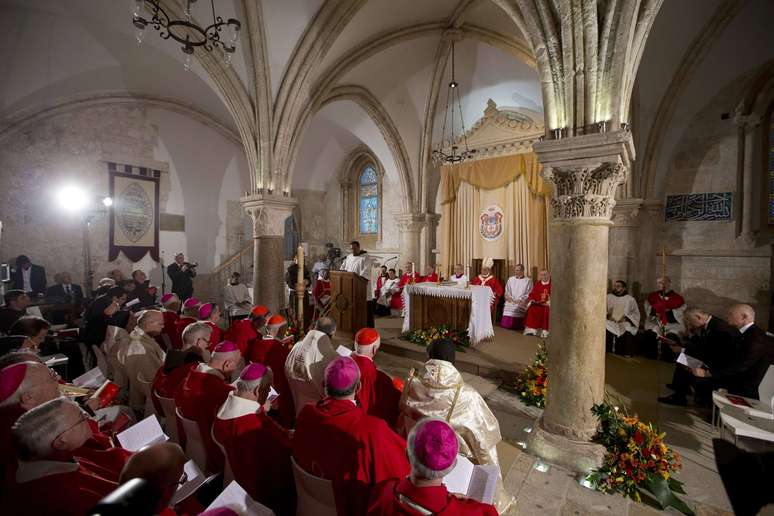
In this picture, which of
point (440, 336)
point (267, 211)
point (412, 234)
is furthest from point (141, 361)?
point (412, 234)

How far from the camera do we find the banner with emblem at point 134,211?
10.5 meters

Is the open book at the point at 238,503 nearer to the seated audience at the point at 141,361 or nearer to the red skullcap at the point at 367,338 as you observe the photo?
the red skullcap at the point at 367,338

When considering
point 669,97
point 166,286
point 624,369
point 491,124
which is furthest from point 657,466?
point 166,286

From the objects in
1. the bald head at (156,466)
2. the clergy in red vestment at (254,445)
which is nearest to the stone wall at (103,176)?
the clergy in red vestment at (254,445)

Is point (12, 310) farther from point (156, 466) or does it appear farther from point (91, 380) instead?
point (156, 466)

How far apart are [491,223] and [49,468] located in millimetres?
9987

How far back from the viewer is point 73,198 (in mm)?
9766

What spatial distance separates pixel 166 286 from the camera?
11578 mm

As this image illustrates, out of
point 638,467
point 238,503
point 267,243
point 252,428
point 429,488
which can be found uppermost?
point 267,243

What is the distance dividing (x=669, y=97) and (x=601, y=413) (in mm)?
7276

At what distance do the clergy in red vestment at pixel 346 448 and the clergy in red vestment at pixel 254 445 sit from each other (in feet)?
0.85

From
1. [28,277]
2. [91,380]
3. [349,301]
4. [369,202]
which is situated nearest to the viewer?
[91,380]

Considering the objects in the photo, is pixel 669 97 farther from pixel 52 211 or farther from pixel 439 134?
pixel 52 211

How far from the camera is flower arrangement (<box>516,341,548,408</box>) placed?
4.71 m
